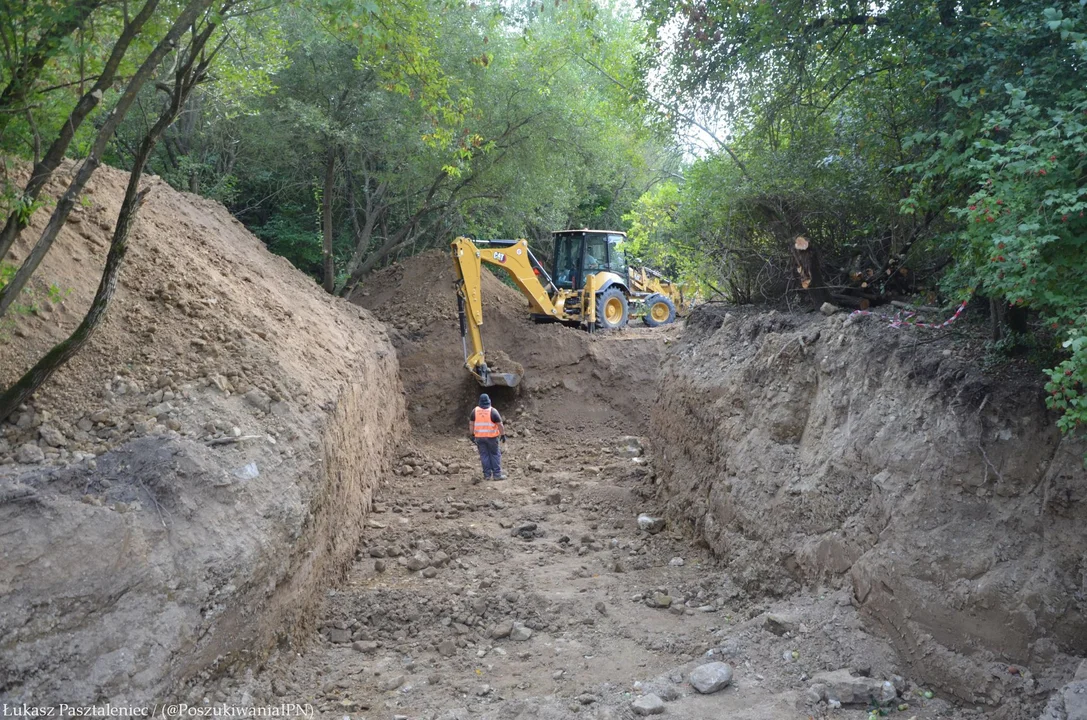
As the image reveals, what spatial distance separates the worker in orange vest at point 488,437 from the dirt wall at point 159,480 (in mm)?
2909

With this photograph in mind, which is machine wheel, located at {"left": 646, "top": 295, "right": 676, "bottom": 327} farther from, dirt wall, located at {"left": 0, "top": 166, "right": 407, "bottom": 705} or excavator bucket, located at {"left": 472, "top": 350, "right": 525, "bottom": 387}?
dirt wall, located at {"left": 0, "top": 166, "right": 407, "bottom": 705}

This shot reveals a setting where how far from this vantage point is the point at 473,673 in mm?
6074

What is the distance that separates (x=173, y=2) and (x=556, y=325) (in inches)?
451

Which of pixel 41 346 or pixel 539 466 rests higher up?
pixel 41 346

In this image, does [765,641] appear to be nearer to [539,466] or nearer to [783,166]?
[783,166]

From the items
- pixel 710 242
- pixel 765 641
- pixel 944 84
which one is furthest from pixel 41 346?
pixel 944 84

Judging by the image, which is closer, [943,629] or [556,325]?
[943,629]

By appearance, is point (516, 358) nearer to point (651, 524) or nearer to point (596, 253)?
point (596, 253)

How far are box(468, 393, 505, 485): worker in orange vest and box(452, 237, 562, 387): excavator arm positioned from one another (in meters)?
2.81

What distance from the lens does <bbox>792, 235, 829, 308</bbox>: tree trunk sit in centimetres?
851

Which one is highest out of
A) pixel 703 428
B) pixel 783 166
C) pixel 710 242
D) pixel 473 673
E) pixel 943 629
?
pixel 783 166

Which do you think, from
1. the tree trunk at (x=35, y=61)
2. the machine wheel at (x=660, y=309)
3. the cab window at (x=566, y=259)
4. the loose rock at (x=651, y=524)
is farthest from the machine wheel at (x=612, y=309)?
the tree trunk at (x=35, y=61)

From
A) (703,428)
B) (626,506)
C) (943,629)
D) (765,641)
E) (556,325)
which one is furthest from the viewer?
(556,325)

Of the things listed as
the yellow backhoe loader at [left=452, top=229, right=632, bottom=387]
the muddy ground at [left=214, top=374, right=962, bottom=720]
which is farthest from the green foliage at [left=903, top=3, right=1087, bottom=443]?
the yellow backhoe loader at [left=452, top=229, right=632, bottom=387]
